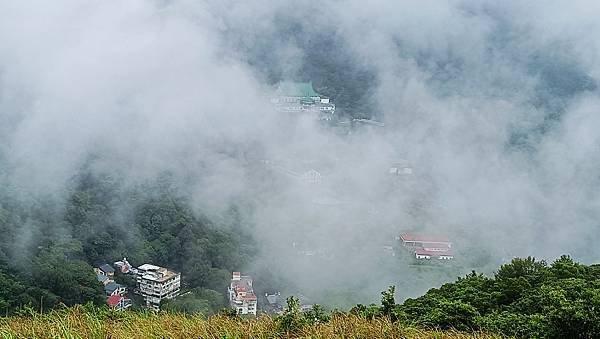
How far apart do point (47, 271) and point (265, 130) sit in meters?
9.74

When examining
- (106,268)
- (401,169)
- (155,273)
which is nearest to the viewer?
(155,273)

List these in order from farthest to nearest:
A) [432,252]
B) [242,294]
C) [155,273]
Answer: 1. [432,252]
2. [155,273]
3. [242,294]

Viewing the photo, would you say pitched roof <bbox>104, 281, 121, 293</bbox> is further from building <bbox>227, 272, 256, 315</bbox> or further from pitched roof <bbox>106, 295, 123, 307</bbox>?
building <bbox>227, 272, 256, 315</bbox>

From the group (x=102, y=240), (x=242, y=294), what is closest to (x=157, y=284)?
(x=242, y=294)

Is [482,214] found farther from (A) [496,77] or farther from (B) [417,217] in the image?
(A) [496,77]

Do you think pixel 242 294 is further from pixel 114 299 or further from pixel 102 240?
pixel 102 240

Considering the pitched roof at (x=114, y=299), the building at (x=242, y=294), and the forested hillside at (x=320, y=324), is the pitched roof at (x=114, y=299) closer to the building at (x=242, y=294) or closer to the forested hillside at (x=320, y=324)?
the building at (x=242, y=294)

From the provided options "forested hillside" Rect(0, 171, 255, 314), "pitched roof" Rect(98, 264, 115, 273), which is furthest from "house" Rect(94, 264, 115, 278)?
"forested hillside" Rect(0, 171, 255, 314)

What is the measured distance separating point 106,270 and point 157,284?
100 cm

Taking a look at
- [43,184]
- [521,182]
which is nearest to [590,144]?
[521,182]

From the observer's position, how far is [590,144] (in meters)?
15.8

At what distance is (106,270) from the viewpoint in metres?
10.2

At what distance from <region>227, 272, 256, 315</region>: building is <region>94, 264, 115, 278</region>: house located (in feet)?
6.38

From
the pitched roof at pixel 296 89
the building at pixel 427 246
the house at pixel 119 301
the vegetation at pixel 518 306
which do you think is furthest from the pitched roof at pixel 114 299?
the pitched roof at pixel 296 89
